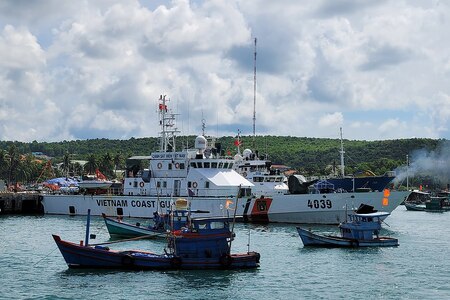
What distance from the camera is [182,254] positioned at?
39500mm

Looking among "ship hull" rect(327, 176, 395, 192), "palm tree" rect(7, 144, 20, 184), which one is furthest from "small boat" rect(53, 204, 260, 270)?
"palm tree" rect(7, 144, 20, 184)

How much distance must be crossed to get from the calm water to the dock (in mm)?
41011

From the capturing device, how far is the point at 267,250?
4953 centimetres

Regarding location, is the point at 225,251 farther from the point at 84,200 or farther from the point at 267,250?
the point at 84,200

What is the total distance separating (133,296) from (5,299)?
20.8ft

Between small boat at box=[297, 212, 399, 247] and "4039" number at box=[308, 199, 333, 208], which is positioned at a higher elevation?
"4039" number at box=[308, 199, 333, 208]

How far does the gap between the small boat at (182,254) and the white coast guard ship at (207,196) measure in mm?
24160

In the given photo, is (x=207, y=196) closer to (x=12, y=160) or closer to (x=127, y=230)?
(x=127, y=230)

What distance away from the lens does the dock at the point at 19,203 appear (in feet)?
312

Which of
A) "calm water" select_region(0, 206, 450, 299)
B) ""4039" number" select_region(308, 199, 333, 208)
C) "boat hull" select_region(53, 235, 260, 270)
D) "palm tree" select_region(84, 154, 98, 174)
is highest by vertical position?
"palm tree" select_region(84, 154, 98, 174)

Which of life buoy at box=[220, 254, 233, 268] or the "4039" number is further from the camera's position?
the "4039" number

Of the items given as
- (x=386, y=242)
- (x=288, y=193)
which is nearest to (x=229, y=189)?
(x=288, y=193)

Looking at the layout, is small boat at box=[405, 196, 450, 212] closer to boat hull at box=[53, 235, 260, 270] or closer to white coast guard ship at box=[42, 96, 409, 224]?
white coast guard ship at box=[42, 96, 409, 224]

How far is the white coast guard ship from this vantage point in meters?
69.6
